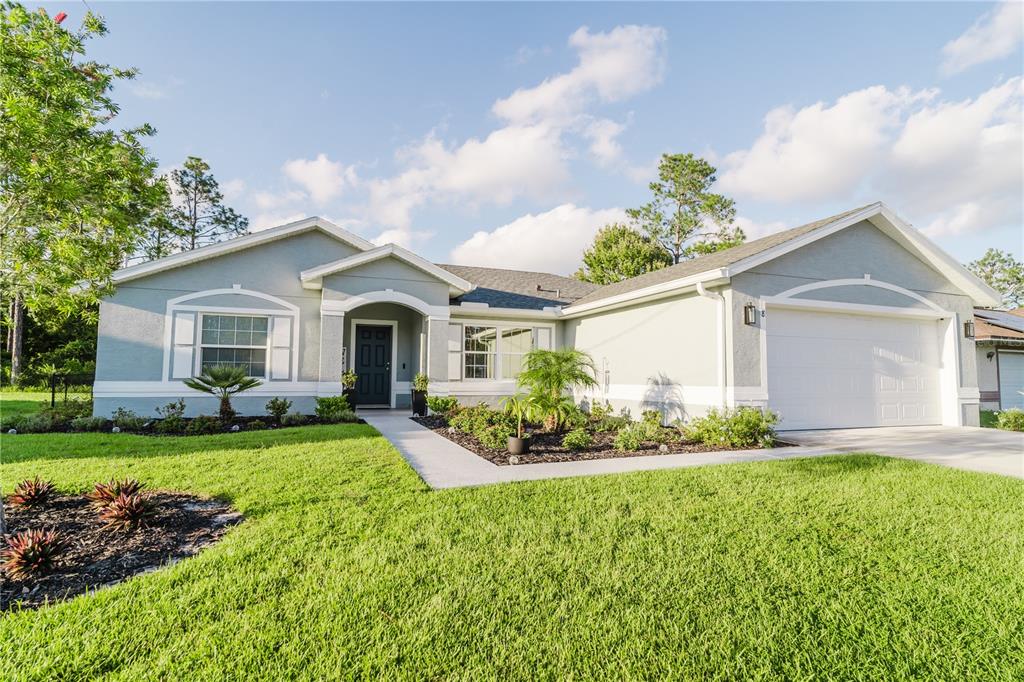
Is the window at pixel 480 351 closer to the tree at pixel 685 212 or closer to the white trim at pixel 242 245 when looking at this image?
the white trim at pixel 242 245

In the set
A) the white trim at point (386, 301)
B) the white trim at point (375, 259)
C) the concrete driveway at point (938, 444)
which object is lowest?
the concrete driveway at point (938, 444)

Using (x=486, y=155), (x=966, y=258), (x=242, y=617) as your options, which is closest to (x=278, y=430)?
(x=242, y=617)

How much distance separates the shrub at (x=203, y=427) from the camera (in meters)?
9.22

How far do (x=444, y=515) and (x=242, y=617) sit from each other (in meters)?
1.92

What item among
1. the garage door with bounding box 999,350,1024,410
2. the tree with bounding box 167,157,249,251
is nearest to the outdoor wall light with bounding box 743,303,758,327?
the garage door with bounding box 999,350,1024,410

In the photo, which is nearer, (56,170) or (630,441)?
(56,170)

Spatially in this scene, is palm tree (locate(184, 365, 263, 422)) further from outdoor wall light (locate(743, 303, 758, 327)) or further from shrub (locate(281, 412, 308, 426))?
outdoor wall light (locate(743, 303, 758, 327))

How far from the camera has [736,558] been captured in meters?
3.46

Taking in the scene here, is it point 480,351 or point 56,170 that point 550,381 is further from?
point 56,170

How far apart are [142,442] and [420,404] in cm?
581

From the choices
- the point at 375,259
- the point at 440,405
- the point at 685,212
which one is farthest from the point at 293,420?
the point at 685,212

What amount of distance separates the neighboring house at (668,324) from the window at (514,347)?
1.05 m

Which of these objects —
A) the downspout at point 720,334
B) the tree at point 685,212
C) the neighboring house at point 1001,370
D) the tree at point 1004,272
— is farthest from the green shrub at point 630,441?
the tree at point 1004,272

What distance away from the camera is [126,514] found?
389 cm
